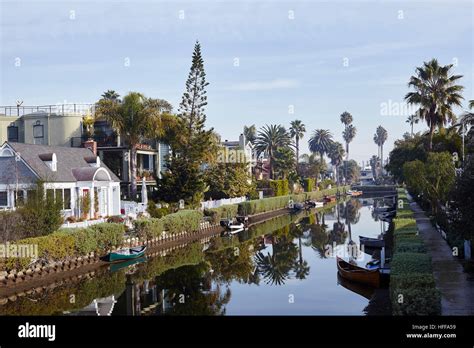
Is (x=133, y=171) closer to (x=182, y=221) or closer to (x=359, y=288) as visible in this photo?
(x=182, y=221)

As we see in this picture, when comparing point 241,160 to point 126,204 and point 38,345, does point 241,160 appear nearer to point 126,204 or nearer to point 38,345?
point 126,204

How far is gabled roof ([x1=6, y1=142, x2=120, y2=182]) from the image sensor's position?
137ft

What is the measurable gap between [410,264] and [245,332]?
951 centimetres

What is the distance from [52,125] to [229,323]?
49.8m

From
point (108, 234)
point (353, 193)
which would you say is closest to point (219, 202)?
point (108, 234)

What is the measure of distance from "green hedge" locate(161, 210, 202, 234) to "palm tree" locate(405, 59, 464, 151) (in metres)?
21.1

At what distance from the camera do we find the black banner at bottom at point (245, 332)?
13273 millimetres

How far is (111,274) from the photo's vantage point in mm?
33562

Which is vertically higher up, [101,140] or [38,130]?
[38,130]

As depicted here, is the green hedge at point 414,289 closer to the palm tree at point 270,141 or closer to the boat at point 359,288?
the boat at point 359,288

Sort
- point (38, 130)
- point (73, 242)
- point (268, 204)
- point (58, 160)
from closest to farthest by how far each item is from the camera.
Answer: point (73, 242) → point (58, 160) → point (38, 130) → point (268, 204)

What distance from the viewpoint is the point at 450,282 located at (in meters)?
23.0
